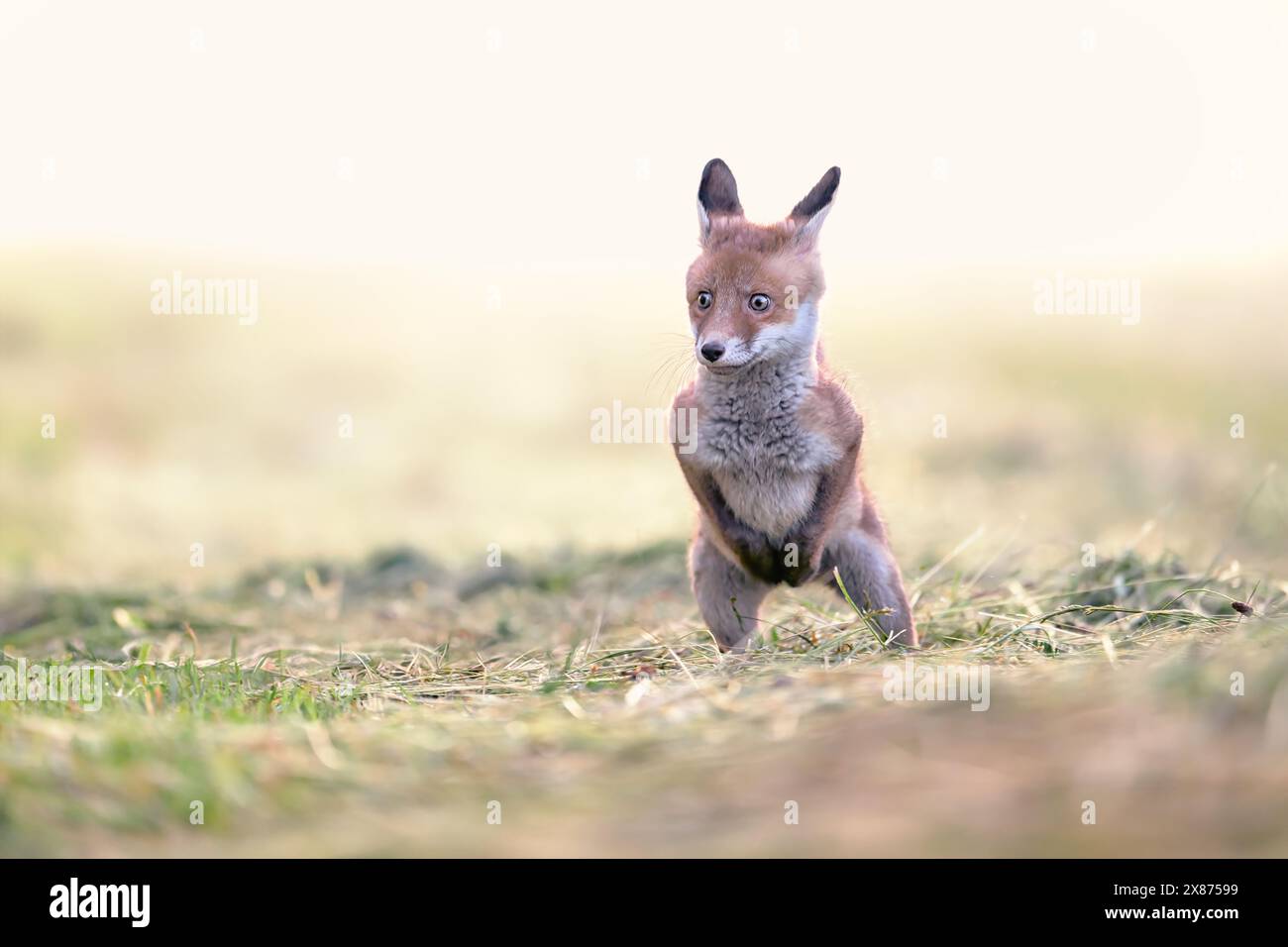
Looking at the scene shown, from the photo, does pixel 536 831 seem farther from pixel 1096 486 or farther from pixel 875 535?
pixel 1096 486

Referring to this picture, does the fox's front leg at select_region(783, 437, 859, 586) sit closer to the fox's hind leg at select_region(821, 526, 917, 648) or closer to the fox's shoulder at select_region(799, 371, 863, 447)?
the fox's shoulder at select_region(799, 371, 863, 447)

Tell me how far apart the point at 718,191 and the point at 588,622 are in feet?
10.5

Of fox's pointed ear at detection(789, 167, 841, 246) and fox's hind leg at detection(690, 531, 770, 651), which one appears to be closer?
fox's pointed ear at detection(789, 167, 841, 246)

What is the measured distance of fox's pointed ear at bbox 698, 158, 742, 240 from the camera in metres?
8.24

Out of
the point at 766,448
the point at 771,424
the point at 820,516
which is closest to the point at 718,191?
the point at 771,424

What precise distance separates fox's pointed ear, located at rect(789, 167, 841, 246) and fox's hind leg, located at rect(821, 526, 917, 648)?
1.81 m

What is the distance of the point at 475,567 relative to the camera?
39.1 ft

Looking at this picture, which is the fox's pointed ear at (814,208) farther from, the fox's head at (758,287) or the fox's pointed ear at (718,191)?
the fox's pointed ear at (718,191)

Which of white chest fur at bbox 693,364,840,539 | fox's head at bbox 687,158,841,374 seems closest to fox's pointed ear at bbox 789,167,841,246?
fox's head at bbox 687,158,841,374

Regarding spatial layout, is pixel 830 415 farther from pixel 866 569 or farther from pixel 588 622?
pixel 588 622

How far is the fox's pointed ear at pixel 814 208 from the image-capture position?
7.79 metres

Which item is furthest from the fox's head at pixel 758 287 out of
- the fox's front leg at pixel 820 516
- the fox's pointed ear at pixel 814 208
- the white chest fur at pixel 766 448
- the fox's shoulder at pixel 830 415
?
the fox's front leg at pixel 820 516

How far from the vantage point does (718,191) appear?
8305mm
